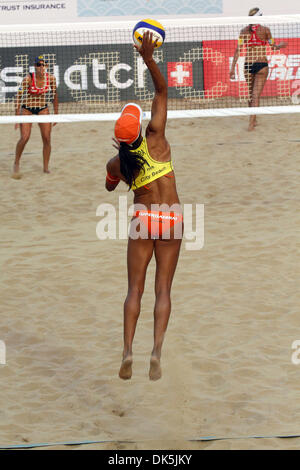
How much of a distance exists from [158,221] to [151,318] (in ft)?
6.81

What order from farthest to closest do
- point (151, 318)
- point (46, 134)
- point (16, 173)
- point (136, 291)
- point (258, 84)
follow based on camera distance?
1. point (258, 84)
2. point (16, 173)
3. point (46, 134)
4. point (151, 318)
5. point (136, 291)

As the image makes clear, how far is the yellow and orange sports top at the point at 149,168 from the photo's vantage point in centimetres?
420

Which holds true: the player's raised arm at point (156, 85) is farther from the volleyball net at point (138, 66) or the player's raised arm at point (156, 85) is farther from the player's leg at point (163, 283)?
the volleyball net at point (138, 66)

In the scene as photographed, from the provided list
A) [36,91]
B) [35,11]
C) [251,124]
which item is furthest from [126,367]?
[35,11]

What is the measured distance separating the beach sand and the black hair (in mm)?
1599

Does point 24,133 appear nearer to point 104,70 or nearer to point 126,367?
point 104,70

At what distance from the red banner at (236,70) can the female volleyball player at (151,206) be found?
34.3 ft

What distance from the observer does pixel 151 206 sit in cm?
430

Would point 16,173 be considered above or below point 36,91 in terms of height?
below

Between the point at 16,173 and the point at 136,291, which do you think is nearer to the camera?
the point at 136,291

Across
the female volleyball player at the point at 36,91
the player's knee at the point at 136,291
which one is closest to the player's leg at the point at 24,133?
the female volleyball player at the point at 36,91
